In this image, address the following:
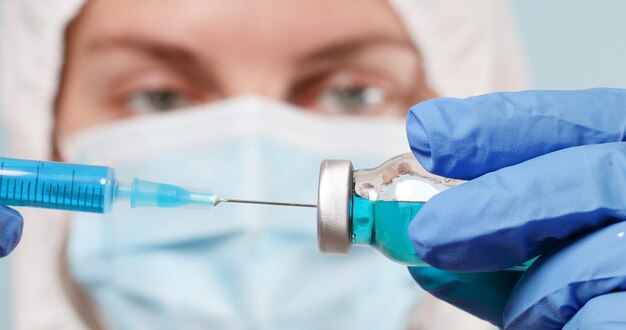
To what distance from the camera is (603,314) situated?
71 centimetres

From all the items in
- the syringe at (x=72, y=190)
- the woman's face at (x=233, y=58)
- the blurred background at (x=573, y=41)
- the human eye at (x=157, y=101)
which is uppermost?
the blurred background at (x=573, y=41)

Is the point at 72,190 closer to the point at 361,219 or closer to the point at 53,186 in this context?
the point at 53,186

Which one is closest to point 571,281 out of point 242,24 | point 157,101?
point 242,24

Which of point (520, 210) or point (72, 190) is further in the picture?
point (72, 190)

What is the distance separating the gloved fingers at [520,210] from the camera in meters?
0.73

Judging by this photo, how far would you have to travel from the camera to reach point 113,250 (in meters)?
1.42

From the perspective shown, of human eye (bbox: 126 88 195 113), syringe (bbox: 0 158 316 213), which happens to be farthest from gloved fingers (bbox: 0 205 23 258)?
human eye (bbox: 126 88 195 113)

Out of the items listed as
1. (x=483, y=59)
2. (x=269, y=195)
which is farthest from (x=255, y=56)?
(x=483, y=59)

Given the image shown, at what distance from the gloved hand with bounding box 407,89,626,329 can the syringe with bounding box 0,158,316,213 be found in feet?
0.71

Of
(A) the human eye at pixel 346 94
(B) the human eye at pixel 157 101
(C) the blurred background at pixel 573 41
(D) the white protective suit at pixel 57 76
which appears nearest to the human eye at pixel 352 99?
(A) the human eye at pixel 346 94

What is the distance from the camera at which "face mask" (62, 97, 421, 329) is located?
53.4 inches

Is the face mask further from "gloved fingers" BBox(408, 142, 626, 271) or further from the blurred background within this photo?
the blurred background

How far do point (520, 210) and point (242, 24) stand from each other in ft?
2.62

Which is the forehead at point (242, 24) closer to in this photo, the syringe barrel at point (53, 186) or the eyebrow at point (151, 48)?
the eyebrow at point (151, 48)
